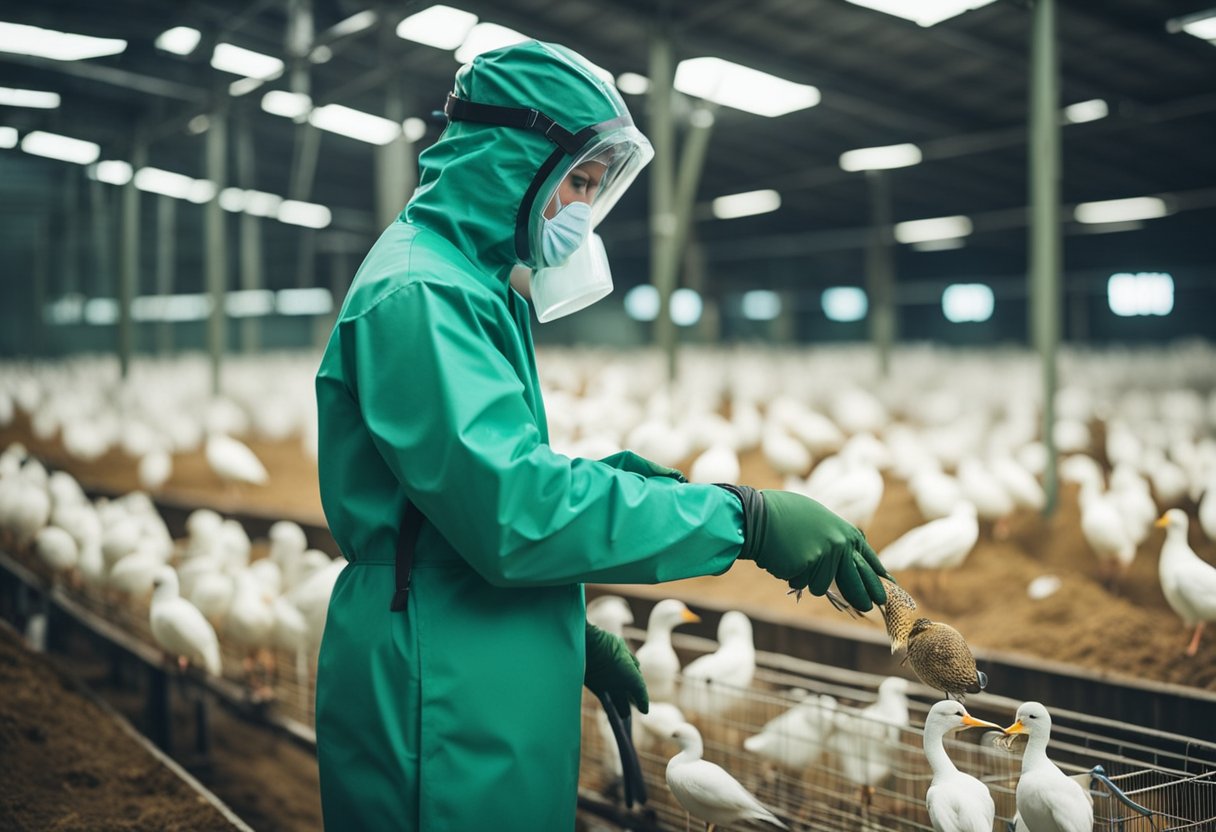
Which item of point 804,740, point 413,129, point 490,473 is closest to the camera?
point 490,473

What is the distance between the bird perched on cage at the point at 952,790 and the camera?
2451 millimetres

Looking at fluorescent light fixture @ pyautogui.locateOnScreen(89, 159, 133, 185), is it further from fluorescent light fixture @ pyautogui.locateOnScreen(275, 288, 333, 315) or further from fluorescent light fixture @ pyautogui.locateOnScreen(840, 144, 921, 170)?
fluorescent light fixture @ pyautogui.locateOnScreen(840, 144, 921, 170)

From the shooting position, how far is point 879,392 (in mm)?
13820

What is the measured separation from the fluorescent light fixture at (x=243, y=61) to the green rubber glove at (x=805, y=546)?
13.8m

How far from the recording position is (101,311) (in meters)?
27.0

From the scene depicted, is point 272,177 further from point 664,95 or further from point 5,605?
point 5,605

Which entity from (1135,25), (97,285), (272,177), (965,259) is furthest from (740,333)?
(1135,25)

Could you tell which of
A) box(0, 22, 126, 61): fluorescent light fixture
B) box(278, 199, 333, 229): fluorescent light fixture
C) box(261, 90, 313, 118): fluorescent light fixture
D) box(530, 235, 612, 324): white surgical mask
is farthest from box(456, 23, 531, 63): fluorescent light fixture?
box(278, 199, 333, 229): fluorescent light fixture

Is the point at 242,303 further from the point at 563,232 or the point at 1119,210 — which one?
the point at 563,232

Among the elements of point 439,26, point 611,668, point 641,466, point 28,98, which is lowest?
point 611,668

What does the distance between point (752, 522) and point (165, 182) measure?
2295 centimetres

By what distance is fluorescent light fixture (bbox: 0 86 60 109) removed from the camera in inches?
595

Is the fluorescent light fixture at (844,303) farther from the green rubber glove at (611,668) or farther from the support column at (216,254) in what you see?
the green rubber glove at (611,668)

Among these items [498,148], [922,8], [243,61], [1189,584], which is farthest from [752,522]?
[243,61]
